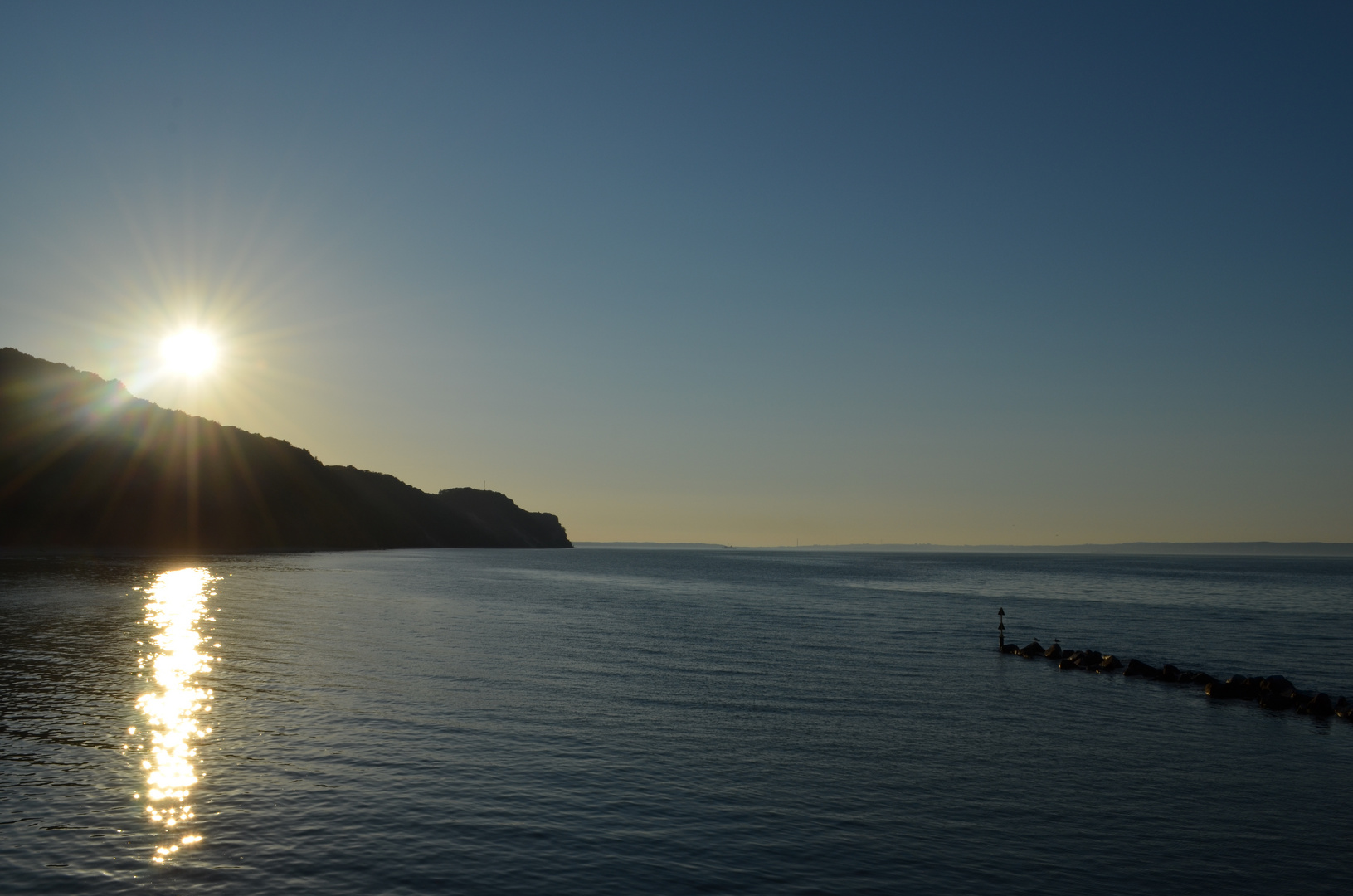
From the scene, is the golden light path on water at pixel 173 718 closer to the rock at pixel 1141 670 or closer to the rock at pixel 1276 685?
the rock at pixel 1276 685

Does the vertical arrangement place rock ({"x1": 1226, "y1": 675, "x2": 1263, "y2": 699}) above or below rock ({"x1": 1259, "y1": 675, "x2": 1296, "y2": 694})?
below

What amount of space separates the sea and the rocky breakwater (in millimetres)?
1004

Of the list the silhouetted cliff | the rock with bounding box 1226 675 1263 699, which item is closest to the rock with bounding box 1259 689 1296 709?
the rock with bounding box 1226 675 1263 699

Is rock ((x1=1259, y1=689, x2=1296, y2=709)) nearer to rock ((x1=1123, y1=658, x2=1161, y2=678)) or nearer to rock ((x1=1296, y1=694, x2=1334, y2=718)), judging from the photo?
rock ((x1=1296, y1=694, x2=1334, y2=718))

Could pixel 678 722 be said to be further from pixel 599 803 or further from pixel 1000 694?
pixel 1000 694

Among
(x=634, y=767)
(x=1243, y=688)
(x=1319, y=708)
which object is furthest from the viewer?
(x=1243, y=688)

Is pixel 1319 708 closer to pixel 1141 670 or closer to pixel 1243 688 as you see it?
pixel 1243 688

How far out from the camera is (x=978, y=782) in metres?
21.3

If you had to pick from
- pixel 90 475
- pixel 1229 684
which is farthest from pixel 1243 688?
pixel 90 475

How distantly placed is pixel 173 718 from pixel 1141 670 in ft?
146

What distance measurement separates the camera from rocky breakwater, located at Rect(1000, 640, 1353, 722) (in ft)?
109

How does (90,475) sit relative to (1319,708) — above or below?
above

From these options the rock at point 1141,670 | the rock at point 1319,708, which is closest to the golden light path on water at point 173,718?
the rock at point 1319,708

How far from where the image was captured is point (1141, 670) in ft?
138
